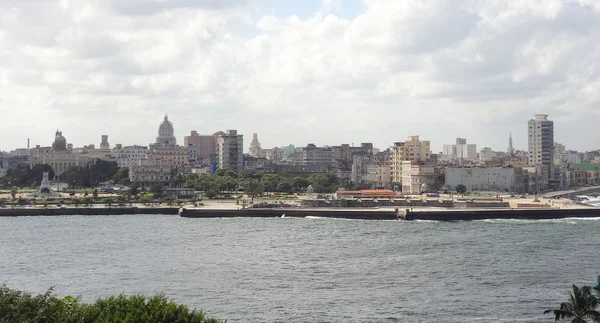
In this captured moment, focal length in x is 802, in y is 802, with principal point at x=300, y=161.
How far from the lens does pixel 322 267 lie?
162ft

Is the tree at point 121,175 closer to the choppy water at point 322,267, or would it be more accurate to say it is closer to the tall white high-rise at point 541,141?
the choppy water at point 322,267

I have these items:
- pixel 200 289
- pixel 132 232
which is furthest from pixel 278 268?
pixel 132 232

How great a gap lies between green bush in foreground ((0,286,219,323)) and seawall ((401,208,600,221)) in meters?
62.7

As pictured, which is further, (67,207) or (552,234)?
(67,207)

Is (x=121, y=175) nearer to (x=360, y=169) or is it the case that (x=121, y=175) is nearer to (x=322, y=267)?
(x=360, y=169)

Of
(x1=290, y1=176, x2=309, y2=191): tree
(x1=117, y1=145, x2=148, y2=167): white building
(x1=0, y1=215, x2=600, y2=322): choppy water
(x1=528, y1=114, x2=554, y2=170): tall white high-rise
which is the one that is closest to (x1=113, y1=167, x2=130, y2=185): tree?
(x1=290, y1=176, x2=309, y2=191): tree

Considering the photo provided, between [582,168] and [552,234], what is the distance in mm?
118378

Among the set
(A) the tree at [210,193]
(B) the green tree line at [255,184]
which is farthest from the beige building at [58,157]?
(A) the tree at [210,193]

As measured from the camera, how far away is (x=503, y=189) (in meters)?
129

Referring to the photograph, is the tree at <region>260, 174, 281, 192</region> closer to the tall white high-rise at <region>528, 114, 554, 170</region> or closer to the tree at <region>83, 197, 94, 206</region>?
the tree at <region>83, 197, 94, 206</region>

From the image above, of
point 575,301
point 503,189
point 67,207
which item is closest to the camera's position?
point 575,301

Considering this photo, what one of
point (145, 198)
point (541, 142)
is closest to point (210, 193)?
point (145, 198)

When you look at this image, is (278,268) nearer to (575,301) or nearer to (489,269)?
(489,269)

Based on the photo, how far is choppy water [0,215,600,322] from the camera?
37562 millimetres
